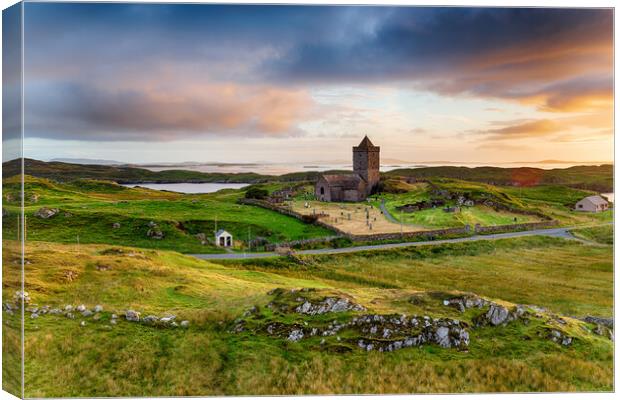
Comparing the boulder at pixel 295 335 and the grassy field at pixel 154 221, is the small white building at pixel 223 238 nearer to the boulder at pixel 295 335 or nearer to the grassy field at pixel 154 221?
the grassy field at pixel 154 221

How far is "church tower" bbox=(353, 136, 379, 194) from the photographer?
18.9 metres

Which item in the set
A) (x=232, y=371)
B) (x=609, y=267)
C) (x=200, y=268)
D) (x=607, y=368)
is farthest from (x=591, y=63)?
(x=200, y=268)

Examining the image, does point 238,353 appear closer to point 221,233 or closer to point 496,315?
point 496,315

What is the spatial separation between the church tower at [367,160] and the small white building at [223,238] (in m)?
6.54

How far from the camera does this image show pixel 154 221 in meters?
18.6

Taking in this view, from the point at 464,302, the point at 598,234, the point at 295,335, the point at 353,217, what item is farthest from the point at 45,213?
the point at 598,234

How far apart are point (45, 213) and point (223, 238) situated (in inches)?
257

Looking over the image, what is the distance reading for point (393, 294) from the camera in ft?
36.9

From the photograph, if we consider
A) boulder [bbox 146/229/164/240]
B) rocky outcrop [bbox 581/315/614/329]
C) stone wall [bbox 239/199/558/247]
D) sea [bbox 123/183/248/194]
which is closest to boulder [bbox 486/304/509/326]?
rocky outcrop [bbox 581/315/614/329]

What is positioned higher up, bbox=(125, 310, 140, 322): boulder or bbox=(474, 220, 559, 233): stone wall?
bbox=(474, 220, 559, 233): stone wall

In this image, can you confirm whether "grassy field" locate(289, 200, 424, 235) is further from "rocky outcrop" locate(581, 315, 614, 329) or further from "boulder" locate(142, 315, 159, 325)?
"boulder" locate(142, 315, 159, 325)

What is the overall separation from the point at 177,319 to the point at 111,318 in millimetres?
1449

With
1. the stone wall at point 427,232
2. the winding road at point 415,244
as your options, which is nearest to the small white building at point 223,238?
the winding road at point 415,244

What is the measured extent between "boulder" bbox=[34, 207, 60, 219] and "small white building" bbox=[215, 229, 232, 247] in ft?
19.7
